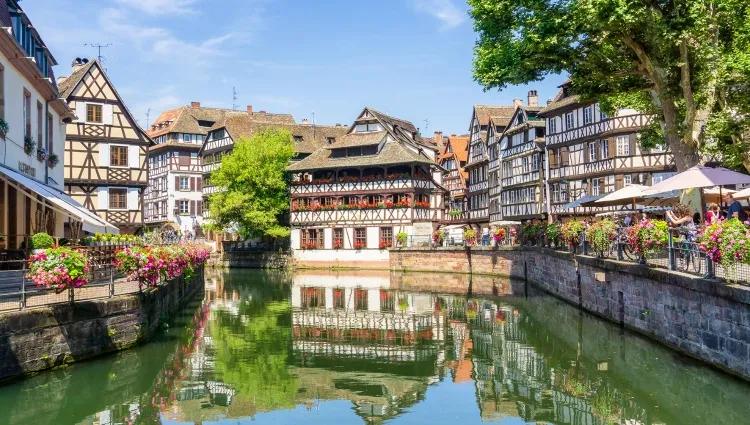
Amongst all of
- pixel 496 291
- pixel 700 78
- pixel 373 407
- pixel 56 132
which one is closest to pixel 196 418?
pixel 373 407

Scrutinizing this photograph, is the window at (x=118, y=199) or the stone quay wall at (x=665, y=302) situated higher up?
the window at (x=118, y=199)

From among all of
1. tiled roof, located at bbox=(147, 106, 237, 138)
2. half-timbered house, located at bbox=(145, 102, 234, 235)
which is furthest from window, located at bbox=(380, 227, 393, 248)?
tiled roof, located at bbox=(147, 106, 237, 138)

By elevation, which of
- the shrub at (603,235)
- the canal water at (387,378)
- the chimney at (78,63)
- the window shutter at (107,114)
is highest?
the chimney at (78,63)

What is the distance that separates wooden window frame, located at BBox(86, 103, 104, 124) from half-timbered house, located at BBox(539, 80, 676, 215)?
26.7 metres

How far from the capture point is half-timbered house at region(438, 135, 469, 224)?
72.5m

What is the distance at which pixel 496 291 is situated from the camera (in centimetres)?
3616

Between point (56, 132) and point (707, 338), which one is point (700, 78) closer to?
point (707, 338)

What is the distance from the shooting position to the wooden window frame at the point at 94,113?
132 feet

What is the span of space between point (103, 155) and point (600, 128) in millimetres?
29968

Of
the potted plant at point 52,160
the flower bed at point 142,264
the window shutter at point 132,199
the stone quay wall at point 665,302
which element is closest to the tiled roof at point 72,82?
the window shutter at point 132,199

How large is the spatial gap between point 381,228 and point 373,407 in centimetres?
4278

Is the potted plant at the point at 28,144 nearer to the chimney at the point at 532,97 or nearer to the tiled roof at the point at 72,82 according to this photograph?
the tiled roof at the point at 72,82

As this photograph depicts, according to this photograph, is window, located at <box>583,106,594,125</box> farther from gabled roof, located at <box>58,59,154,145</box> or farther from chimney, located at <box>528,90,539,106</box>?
gabled roof, located at <box>58,59,154,145</box>

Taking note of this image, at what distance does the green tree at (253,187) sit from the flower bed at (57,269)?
41.9m
